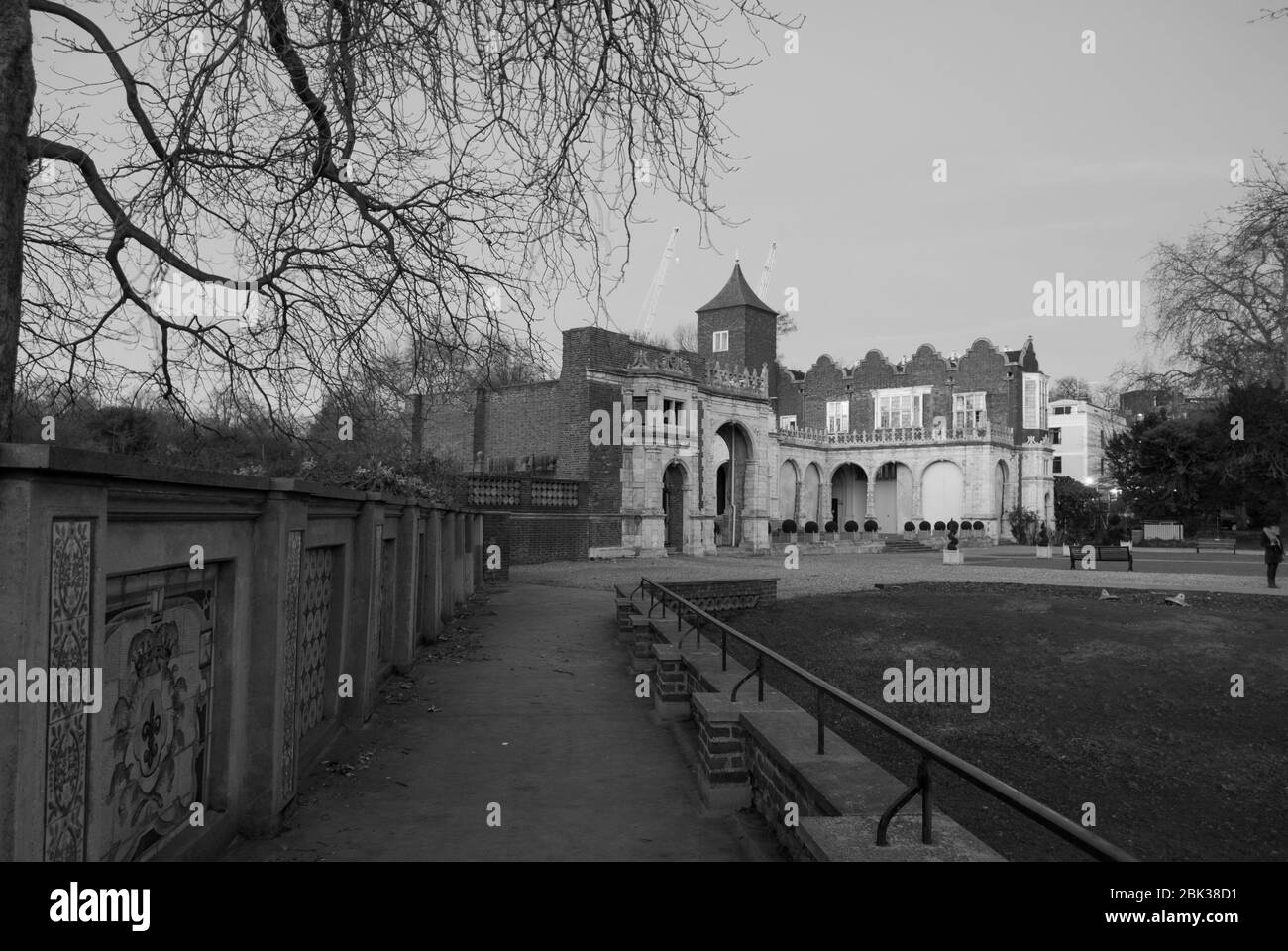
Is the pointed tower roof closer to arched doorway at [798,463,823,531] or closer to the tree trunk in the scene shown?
arched doorway at [798,463,823,531]

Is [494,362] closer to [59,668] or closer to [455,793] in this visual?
[455,793]

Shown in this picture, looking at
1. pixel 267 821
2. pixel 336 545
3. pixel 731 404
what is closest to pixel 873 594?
pixel 336 545

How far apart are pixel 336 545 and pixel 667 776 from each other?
9.59 feet

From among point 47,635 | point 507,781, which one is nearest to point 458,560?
point 507,781

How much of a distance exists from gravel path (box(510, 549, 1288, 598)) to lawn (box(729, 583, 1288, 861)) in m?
3.14

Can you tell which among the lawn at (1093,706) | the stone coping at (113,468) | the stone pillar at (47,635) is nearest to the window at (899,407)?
the lawn at (1093,706)

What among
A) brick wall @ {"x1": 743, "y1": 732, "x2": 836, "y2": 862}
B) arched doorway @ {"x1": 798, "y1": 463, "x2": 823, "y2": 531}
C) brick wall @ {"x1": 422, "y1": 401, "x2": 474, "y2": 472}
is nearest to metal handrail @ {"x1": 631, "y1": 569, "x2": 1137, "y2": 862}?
brick wall @ {"x1": 743, "y1": 732, "x2": 836, "y2": 862}

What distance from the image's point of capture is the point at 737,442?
1676 inches

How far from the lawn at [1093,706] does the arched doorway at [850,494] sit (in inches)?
1601

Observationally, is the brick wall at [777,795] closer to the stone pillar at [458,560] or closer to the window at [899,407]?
the stone pillar at [458,560]

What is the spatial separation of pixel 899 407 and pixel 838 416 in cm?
407

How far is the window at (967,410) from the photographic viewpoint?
58.6 metres

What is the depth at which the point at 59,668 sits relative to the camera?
2510 mm

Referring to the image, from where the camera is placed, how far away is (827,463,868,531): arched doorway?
58438mm
